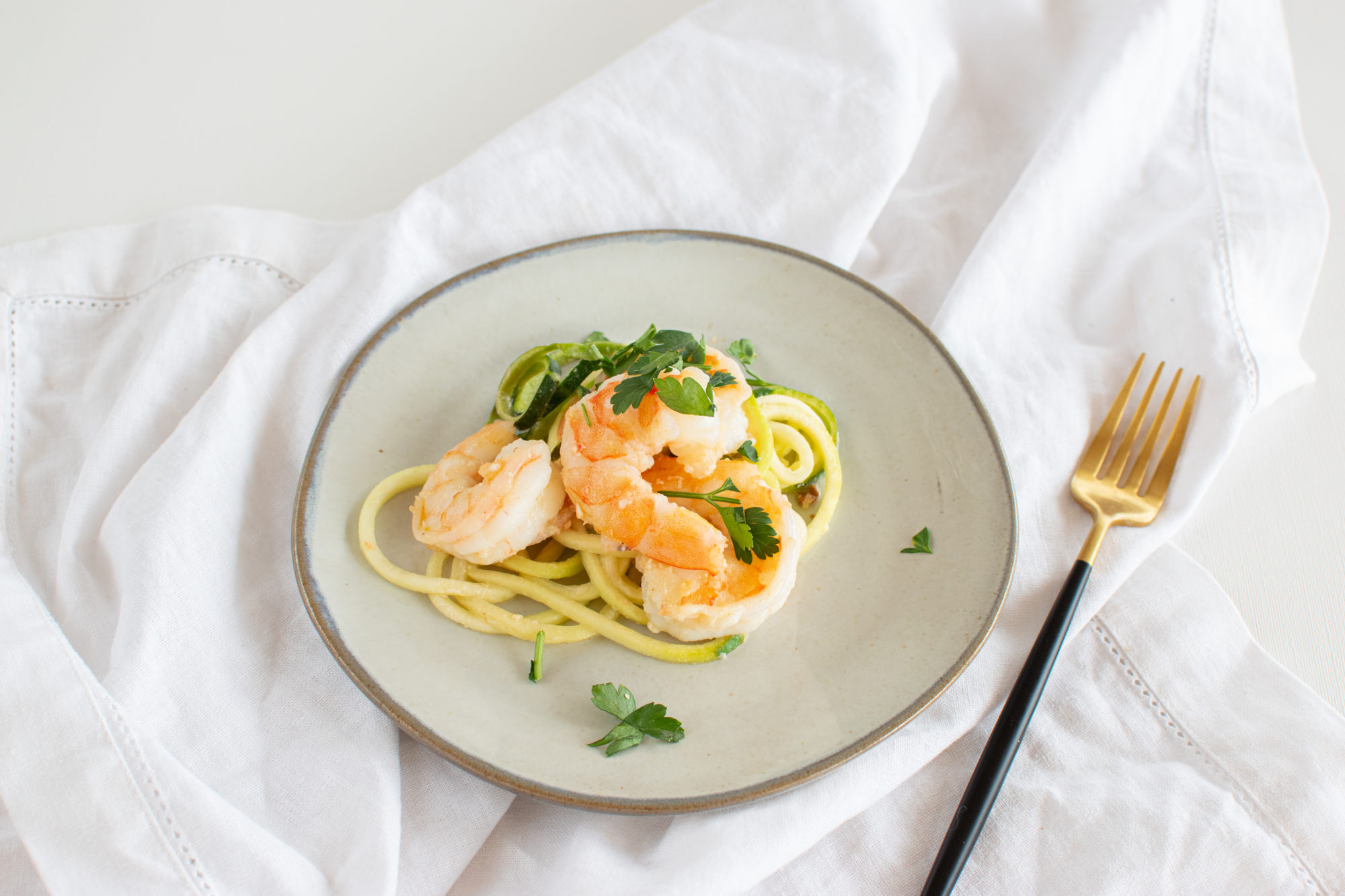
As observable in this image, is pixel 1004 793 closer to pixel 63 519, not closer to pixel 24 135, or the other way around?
pixel 63 519

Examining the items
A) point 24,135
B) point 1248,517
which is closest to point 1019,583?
point 1248,517

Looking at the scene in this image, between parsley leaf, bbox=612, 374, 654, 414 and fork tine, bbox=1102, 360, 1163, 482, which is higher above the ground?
parsley leaf, bbox=612, 374, 654, 414

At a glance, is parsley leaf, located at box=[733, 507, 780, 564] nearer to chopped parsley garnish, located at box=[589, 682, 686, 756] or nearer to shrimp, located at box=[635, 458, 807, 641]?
shrimp, located at box=[635, 458, 807, 641]

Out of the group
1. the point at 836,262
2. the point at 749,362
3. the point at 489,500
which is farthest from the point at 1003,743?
the point at 836,262

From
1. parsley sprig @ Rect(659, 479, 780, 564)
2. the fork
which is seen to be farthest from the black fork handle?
parsley sprig @ Rect(659, 479, 780, 564)

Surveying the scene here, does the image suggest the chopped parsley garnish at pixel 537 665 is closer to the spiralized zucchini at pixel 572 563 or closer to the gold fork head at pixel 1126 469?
the spiralized zucchini at pixel 572 563

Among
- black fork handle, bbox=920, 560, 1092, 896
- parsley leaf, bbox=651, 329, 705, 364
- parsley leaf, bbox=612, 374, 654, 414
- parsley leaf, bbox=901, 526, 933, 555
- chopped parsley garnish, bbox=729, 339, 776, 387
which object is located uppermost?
parsley leaf, bbox=651, 329, 705, 364
